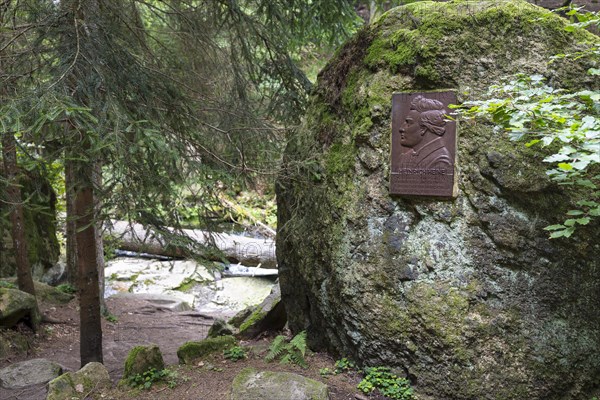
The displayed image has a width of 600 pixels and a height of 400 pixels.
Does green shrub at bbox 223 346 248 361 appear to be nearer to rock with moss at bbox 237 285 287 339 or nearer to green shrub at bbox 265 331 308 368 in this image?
green shrub at bbox 265 331 308 368

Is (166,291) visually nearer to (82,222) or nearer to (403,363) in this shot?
(82,222)

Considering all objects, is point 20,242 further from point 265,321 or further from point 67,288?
point 265,321

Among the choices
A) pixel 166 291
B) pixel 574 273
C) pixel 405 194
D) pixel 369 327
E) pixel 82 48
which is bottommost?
pixel 166 291

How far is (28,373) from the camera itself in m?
5.95

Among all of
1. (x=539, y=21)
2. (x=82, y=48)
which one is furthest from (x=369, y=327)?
(x=82, y=48)

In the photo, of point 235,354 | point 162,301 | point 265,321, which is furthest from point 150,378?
point 162,301

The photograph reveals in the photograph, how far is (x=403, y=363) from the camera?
4.46m

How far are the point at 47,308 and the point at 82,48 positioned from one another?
247 inches

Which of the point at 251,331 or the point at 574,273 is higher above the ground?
the point at 574,273

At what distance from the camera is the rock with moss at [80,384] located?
4.79 m

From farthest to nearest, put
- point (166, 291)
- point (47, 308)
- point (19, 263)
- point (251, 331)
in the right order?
point (166, 291)
point (47, 308)
point (19, 263)
point (251, 331)

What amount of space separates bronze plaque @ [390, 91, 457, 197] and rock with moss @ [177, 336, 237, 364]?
8.72ft

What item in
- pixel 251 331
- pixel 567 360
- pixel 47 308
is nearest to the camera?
pixel 567 360

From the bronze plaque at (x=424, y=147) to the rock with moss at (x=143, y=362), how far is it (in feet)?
9.69
